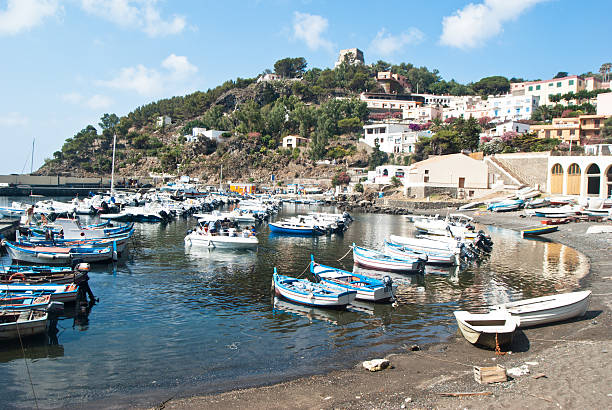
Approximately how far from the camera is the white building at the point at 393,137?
102 m

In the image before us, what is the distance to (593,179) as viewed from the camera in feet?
192

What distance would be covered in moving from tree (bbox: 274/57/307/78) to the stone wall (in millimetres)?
113574

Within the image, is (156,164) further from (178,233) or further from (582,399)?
(582,399)

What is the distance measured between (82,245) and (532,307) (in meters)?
26.0

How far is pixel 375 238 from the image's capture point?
41688mm

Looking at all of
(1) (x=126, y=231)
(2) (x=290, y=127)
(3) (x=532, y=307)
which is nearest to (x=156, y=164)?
(2) (x=290, y=127)

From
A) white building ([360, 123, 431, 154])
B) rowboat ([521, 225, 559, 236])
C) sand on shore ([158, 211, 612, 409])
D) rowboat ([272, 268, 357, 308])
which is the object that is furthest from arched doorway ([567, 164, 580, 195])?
rowboat ([272, 268, 357, 308])

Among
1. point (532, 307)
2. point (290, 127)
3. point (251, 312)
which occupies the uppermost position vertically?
point (290, 127)

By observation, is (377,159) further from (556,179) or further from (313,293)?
(313,293)

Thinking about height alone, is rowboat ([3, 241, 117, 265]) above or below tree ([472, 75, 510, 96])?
below

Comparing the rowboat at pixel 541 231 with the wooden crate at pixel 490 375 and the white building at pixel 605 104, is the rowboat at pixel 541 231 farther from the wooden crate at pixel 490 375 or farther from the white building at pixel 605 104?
the white building at pixel 605 104

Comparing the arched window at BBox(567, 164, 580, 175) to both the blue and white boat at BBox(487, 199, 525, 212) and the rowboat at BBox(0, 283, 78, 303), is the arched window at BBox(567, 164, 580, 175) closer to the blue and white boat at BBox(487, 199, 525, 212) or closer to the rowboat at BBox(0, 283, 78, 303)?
the blue and white boat at BBox(487, 199, 525, 212)

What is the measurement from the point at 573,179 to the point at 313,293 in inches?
2171

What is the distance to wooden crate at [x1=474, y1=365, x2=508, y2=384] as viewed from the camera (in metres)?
11.2
